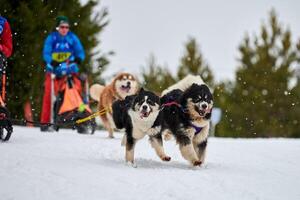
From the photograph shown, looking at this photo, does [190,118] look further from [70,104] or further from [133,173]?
[70,104]

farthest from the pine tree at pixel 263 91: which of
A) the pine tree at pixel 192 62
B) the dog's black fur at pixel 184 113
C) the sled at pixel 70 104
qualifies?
the dog's black fur at pixel 184 113

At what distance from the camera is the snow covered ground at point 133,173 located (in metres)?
6.08

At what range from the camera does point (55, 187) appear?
611cm

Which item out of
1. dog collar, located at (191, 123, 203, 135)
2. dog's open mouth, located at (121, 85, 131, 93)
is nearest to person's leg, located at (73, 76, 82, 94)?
dog's open mouth, located at (121, 85, 131, 93)

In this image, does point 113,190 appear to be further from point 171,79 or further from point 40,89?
point 171,79

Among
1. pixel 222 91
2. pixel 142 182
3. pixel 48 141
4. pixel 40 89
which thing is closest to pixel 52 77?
pixel 48 141

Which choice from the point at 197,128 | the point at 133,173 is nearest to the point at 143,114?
the point at 197,128

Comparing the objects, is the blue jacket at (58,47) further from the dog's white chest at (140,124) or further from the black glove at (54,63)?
the dog's white chest at (140,124)

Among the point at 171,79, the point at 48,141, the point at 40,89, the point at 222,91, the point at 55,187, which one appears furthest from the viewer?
the point at 171,79

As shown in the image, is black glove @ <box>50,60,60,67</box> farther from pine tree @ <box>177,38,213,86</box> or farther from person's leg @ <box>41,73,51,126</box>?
pine tree @ <box>177,38,213,86</box>

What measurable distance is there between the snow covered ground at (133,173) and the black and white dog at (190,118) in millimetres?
224

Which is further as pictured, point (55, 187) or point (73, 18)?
point (73, 18)

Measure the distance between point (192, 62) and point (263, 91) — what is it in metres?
2.90

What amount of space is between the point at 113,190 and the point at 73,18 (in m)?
12.4
